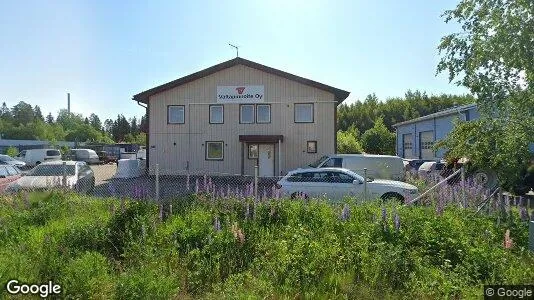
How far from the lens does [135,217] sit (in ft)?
22.6

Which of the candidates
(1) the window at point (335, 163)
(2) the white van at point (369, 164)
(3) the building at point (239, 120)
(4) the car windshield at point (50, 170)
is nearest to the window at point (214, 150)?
(3) the building at point (239, 120)

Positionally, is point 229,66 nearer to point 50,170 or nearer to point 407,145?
point 50,170

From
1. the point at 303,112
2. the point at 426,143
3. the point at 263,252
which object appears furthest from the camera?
the point at 426,143

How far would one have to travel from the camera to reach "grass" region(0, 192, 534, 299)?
4918mm

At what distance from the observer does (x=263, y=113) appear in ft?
83.9

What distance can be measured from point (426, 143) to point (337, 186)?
28.0 metres

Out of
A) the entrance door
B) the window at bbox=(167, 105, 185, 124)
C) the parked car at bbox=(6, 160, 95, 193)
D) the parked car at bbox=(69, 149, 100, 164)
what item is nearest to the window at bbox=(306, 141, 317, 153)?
the entrance door

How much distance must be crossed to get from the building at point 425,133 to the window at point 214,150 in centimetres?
1558

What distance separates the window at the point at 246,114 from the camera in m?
25.6

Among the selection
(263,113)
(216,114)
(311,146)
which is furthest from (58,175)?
(311,146)

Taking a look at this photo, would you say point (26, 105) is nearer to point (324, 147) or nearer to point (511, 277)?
point (324, 147)

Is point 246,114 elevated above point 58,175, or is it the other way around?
point 246,114

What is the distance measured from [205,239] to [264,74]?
2026cm

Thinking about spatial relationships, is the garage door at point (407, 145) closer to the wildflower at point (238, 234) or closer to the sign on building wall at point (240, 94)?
the sign on building wall at point (240, 94)
